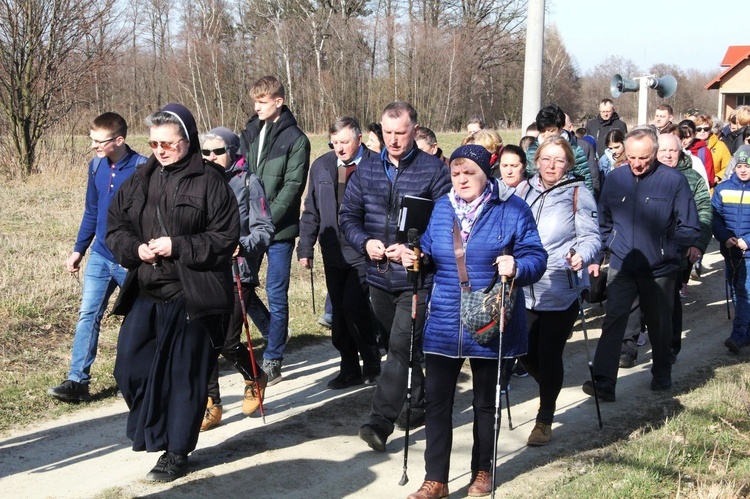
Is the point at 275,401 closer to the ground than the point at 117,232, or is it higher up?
closer to the ground

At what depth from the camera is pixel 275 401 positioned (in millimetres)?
6945

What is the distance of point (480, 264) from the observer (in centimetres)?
489

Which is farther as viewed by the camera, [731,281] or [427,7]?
[427,7]

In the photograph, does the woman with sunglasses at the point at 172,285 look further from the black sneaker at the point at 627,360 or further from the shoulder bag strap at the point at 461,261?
the black sneaker at the point at 627,360

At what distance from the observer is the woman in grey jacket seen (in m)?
6.11

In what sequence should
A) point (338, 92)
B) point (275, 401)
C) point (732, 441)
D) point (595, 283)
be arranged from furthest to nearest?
point (338, 92), point (595, 283), point (275, 401), point (732, 441)

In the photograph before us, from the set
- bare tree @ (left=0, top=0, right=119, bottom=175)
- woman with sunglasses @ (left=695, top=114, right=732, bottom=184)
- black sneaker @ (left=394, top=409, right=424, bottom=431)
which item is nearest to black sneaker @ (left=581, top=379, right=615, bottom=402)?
black sneaker @ (left=394, top=409, right=424, bottom=431)

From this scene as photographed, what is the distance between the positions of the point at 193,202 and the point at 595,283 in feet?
15.6

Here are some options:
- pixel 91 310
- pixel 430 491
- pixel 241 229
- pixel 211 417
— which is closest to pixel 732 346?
pixel 430 491

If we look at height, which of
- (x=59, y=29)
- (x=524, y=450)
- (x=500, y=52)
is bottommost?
(x=524, y=450)

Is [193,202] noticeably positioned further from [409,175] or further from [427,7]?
[427,7]

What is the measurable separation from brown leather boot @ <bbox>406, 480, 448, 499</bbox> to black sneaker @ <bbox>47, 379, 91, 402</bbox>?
9.85 ft

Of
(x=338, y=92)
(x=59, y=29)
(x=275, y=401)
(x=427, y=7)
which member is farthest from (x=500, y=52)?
(x=275, y=401)

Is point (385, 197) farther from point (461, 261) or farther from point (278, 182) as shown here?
point (278, 182)
